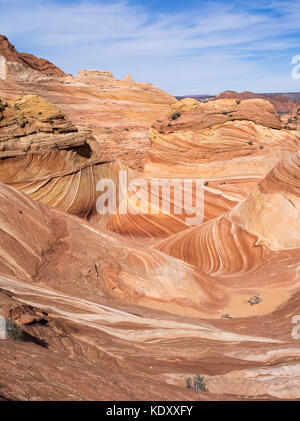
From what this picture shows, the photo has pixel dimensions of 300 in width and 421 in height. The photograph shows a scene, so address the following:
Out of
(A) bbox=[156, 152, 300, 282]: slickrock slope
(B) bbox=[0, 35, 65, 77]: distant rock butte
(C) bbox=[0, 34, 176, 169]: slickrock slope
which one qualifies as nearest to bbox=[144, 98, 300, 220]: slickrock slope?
(C) bbox=[0, 34, 176, 169]: slickrock slope

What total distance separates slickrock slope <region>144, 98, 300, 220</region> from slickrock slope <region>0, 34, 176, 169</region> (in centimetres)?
476

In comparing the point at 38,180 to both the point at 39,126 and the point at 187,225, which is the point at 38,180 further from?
the point at 187,225

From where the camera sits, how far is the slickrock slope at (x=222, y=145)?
60.8 ft

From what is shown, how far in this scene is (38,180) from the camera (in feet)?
46.1

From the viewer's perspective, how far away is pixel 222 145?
1917cm

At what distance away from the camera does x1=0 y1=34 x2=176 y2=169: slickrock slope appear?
98.2 ft

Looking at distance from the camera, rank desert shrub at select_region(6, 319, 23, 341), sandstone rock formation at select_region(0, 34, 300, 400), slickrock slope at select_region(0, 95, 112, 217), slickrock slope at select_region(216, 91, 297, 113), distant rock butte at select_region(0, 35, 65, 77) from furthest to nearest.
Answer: slickrock slope at select_region(216, 91, 297, 113) → distant rock butte at select_region(0, 35, 65, 77) → slickrock slope at select_region(0, 95, 112, 217) → sandstone rock formation at select_region(0, 34, 300, 400) → desert shrub at select_region(6, 319, 23, 341)

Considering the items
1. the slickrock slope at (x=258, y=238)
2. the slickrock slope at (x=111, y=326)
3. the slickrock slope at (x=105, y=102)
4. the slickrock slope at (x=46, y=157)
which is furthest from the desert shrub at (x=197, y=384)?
the slickrock slope at (x=105, y=102)

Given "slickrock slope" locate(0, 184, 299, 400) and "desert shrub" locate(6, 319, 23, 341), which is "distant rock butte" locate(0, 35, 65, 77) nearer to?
"slickrock slope" locate(0, 184, 299, 400)

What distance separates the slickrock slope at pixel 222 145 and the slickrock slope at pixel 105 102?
4764 millimetres

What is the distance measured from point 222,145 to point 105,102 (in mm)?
26219

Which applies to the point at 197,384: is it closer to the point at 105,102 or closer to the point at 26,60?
the point at 105,102

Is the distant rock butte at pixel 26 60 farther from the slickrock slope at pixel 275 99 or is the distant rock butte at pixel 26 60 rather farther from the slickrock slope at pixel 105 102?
the slickrock slope at pixel 275 99

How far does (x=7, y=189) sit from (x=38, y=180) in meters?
5.60
